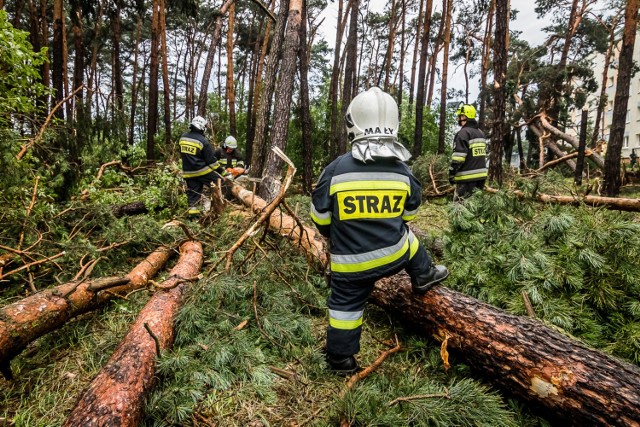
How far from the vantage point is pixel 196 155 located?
20.2 ft

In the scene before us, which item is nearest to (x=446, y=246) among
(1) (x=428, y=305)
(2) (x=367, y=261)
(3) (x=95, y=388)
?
(1) (x=428, y=305)

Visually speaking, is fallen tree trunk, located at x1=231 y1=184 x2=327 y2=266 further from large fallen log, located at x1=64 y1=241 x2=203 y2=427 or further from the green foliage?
the green foliage

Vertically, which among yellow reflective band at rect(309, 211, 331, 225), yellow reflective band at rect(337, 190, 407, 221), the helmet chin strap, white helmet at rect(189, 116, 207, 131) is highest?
white helmet at rect(189, 116, 207, 131)

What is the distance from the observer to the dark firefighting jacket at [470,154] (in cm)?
530

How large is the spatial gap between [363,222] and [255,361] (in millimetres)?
1214

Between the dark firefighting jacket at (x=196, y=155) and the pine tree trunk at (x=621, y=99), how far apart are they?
9.11 meters

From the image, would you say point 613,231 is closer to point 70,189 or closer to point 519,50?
point 70,189

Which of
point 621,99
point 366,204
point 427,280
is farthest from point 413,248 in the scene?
point 621,99

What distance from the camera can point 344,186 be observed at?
2135 mm

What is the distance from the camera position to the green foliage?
2.29 m

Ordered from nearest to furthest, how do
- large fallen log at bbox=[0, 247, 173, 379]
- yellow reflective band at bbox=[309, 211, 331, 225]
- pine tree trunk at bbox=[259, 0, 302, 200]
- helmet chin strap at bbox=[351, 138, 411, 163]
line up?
large fallen log at bbox=[0, 247, 173, 379] < helmet chin strap at bbox=[351, 138, 411, 163] < yellow reflective band at bbox=[309, 211, 331, 225] < pine tree trunk at bbox=[259, 0, 302, 200]

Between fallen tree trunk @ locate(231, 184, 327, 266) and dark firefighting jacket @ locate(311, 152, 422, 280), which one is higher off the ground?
dark firefighting jacket @ locate(311, 152, 422, 280)

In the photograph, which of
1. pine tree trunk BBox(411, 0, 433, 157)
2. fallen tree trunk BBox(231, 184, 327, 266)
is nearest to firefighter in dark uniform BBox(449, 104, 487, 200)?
fallen tree trunk BBox(231, 184, 327, 266)

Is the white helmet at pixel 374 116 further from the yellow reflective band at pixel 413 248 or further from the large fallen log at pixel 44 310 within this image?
the large fallen log at pixel 44 310
